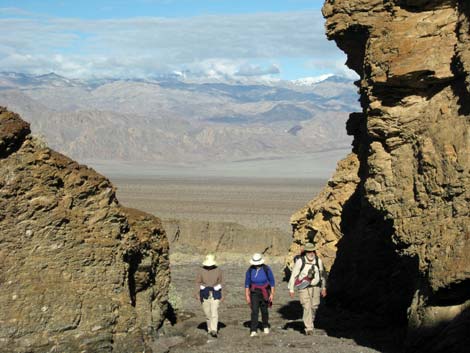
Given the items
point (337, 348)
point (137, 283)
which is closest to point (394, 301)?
point (337, 348)

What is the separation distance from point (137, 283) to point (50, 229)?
2334mm

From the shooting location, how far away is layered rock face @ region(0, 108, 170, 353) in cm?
1041

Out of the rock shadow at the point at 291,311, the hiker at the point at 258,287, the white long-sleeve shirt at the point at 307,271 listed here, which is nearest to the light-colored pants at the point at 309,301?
the white long-sleeve shirt at the point at 307,271

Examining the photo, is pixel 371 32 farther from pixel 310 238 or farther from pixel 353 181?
pixel 310 238

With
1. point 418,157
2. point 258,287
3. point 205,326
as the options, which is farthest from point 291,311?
point 418,157

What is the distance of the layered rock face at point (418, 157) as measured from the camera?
33.9ft

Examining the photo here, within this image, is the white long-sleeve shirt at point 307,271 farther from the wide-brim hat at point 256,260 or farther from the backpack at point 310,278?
the wide-brim hat at point 256,260

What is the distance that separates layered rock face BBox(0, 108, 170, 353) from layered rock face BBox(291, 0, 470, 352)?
427 centimetres

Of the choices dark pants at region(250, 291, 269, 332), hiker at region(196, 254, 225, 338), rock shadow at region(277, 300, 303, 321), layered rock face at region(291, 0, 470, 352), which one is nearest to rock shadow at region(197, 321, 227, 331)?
hiker at region(196, 254, 225, 338)

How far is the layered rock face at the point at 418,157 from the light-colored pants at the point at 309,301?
1532 millimetres

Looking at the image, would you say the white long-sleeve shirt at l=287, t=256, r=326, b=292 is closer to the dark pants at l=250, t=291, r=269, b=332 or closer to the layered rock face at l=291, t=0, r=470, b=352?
the dark pants at l=250, t=291, r=269, b=332

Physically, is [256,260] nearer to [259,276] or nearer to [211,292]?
[259,276]

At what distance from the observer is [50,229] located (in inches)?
422

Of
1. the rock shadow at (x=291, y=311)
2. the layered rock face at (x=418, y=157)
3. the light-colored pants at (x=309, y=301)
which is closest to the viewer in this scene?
the layered rock face at (x=418, y=157)
